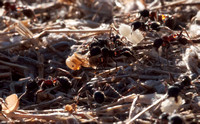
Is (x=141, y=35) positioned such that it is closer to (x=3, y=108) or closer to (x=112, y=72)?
(x=112, y=72)

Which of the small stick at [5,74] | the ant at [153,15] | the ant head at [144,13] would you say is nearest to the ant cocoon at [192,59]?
the ant at [153,15]

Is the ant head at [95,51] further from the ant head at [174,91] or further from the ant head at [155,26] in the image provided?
the ant head at [174,91]

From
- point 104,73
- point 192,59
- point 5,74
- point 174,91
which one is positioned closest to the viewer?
point 174,91

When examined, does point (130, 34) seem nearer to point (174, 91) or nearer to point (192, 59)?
point (192, 59)

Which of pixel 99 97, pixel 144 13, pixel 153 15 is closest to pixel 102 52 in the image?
pixel 99 97

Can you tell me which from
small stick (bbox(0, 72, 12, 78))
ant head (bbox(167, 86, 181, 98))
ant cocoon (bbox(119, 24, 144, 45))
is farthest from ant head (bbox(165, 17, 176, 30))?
small stick (bbox(0, 72, 12, 78))

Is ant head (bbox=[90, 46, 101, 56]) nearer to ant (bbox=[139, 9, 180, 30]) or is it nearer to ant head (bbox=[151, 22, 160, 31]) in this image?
ant head (bbox=[151, 22, 160, 31])

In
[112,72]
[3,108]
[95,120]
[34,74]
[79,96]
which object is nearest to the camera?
[95,120]

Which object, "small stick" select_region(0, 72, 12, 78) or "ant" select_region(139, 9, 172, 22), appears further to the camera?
"ant" select_region(139, 9, 172, 22)

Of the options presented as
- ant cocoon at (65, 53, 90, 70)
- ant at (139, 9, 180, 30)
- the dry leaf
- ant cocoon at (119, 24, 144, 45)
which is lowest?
the dry leaf

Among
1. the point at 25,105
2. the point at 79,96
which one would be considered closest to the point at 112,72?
the point at 79,96

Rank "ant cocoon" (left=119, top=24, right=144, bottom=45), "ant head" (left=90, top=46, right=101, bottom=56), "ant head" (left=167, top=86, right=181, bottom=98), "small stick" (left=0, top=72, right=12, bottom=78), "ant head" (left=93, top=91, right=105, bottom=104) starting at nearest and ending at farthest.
A: "ant head" (left=167, top=86, right=181, bottom=98)
"ant head" (left=93, top=91, right=105, bottom=104)
"ant head" (left=90, top=46, right=101, bottom=56)
"ant cocoon" (left=119, top=24, right=144, bottom=45)
"small stick" (left=0, top=72, right=12, bottom=78)
